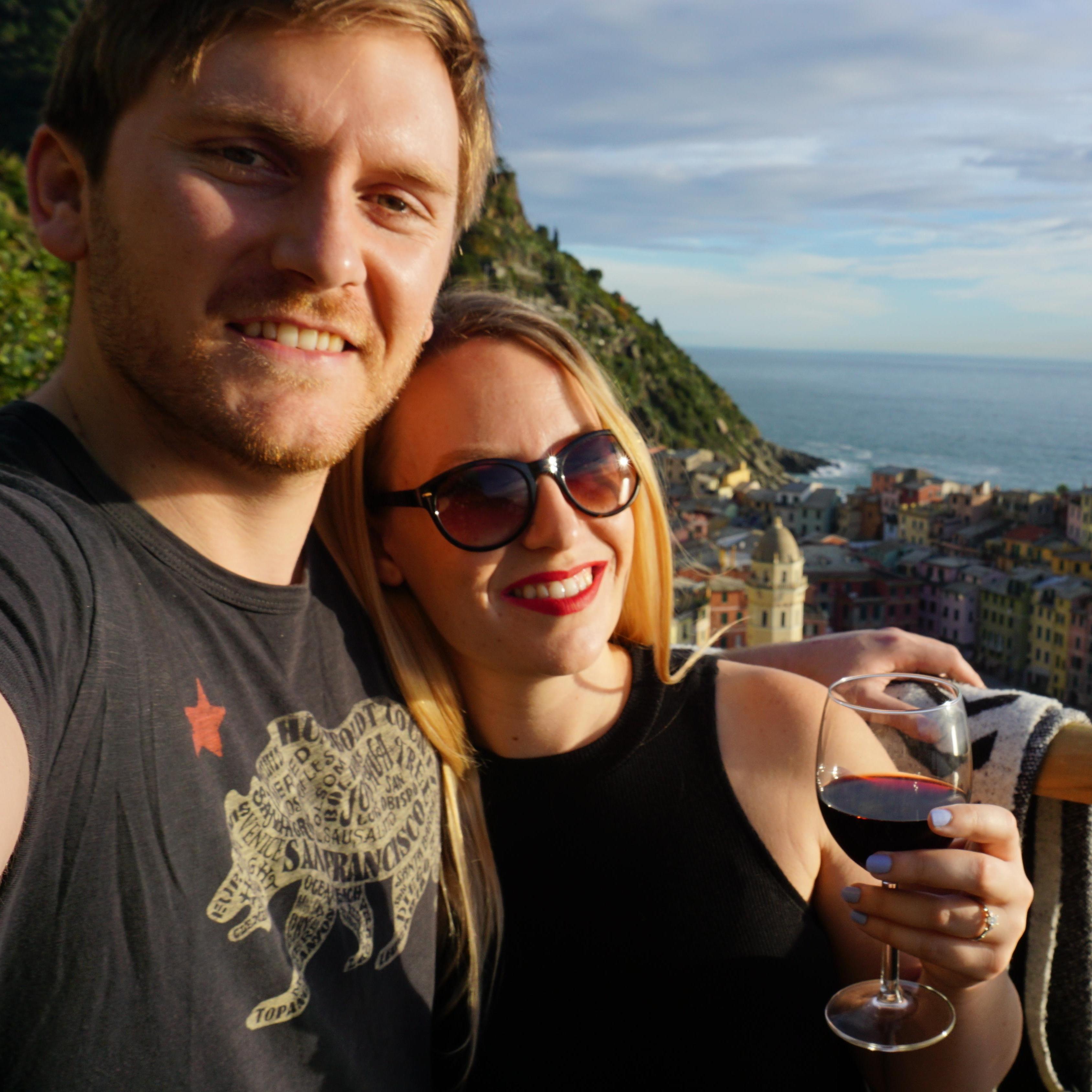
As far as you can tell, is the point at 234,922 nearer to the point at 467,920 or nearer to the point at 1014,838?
the point at 467,920

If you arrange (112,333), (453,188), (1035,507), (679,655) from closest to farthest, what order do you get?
(112,333) < (453,188) < (679,655) < (1035,507)

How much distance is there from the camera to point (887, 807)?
1525mm

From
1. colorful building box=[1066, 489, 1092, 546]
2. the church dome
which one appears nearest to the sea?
colorful building box=[1066, 489, 1092, 546]

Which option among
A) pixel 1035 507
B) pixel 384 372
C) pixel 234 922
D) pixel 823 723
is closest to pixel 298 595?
pixel 384 372

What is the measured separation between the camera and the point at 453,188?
1702 mm

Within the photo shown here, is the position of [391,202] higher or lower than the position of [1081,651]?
higher

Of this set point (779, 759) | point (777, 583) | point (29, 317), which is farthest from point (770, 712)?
point (29, 317)

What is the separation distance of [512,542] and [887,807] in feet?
2.67

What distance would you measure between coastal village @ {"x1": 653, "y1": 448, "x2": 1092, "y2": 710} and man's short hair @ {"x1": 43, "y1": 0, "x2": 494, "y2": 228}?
50.8ft

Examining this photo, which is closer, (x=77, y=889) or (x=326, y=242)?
(x=77, y=889)

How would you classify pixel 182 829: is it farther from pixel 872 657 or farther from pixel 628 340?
pixel 628 340

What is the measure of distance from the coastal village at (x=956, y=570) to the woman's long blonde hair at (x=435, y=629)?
1492 centimetres

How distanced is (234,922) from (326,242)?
99 centimetres

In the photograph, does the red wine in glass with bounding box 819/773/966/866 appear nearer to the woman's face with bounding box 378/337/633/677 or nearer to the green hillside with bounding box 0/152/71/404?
the woman's face with bounding box 378/337/633/677
